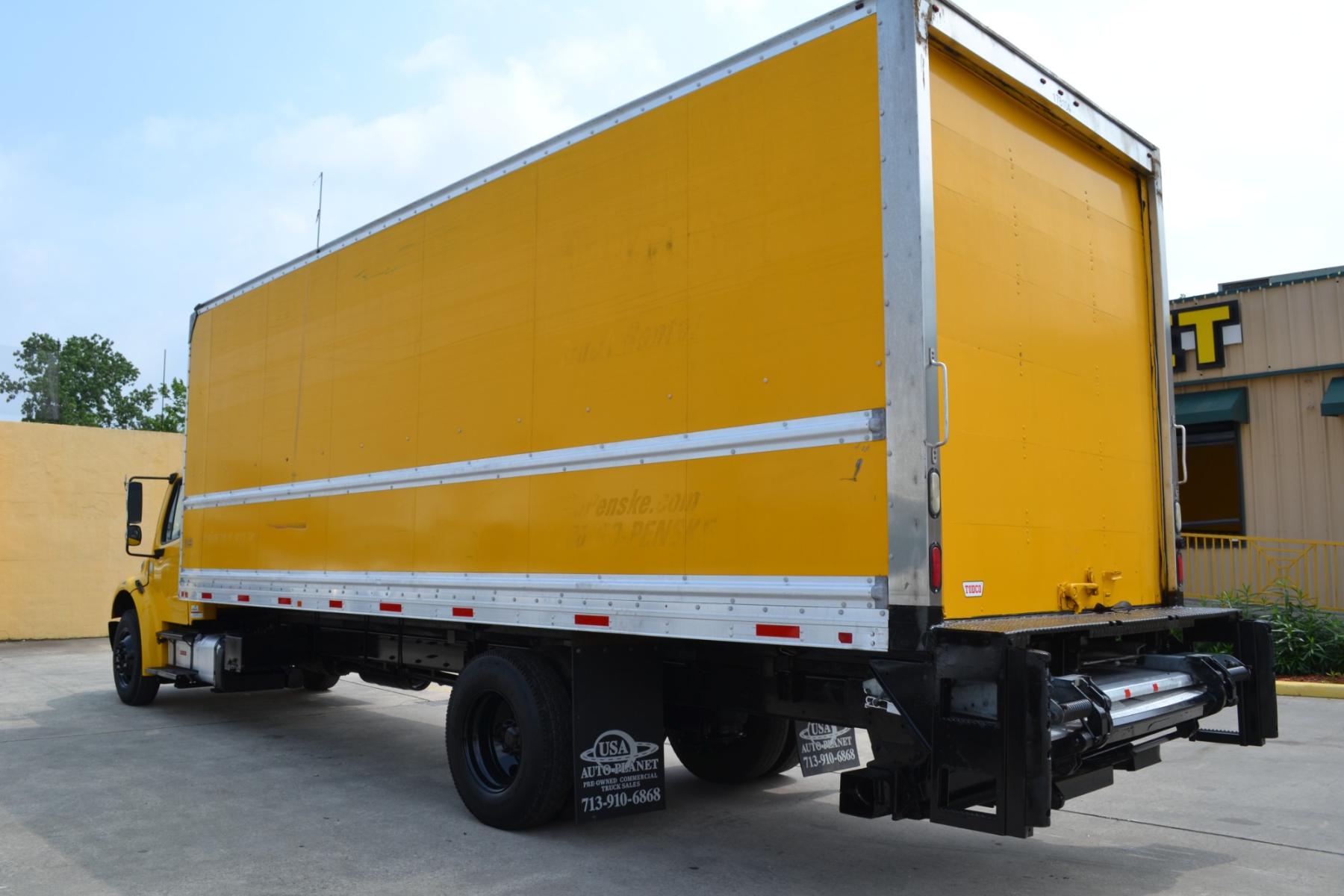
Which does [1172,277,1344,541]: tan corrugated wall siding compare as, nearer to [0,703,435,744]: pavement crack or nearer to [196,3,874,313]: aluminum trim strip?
[0,703,435,744]: pavement crack

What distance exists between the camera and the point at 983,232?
4719 millimetres

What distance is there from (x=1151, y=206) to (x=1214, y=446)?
407 inches

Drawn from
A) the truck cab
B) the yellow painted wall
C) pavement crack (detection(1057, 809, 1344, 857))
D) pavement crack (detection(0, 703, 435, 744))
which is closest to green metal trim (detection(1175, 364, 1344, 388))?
pavement crack (detection(1057, 809, 1344, 857))

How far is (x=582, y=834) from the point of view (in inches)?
234

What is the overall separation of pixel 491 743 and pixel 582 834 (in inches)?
30.6

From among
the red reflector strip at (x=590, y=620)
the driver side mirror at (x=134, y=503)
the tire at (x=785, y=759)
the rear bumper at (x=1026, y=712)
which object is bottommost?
the tire at (x=785, y=759)

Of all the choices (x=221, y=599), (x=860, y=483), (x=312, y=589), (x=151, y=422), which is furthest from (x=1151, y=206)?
(x=151, y=422)

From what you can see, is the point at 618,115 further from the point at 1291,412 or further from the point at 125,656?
the point at 1291,412

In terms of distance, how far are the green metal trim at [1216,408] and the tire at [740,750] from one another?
390 inches

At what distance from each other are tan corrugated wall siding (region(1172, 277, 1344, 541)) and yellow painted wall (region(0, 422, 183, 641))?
17844 millimetres

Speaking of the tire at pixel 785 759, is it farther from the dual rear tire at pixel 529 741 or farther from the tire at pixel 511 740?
the tire at pixel 511 740

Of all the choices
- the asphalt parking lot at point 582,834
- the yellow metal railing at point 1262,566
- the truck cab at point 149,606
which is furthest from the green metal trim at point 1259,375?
the truck cab at point 149,606

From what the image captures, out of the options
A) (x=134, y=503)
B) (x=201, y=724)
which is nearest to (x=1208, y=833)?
(x=201, y=724)

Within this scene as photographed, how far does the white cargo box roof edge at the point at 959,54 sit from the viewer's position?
179 inches
